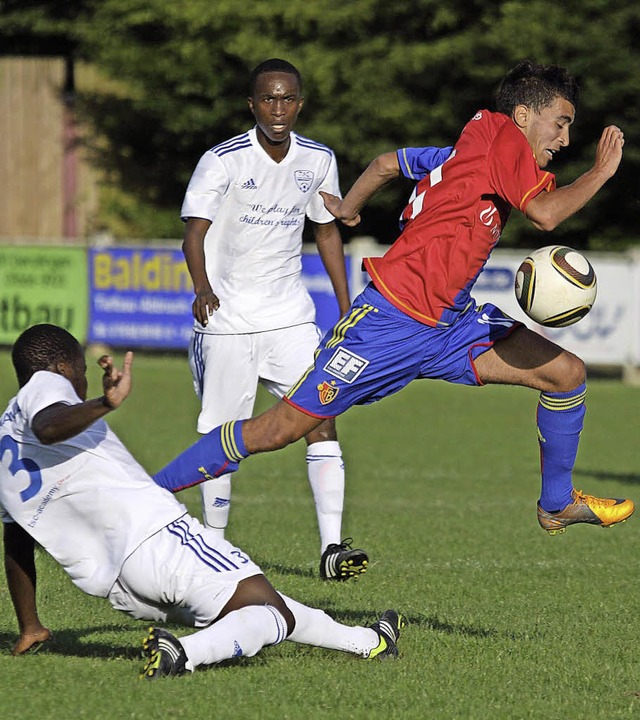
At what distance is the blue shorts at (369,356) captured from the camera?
5.86 meters

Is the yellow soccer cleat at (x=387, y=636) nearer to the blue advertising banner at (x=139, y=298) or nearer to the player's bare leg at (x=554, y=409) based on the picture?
the player's bare leg at (x=554, y=409)

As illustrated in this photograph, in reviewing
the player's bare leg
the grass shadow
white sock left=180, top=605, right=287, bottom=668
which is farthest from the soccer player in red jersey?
the grass shadow

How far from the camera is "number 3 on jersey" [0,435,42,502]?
493 cm

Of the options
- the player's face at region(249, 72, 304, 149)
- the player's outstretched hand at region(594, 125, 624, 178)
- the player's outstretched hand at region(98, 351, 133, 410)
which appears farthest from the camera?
the player's face at region(249, 72, 304, 149)

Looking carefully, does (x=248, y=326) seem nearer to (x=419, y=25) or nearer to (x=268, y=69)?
(x=268, y=69)

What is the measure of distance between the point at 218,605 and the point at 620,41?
20.6 metres

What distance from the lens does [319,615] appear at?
5160 millimetres

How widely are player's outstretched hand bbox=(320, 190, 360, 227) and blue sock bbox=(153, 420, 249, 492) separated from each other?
115cm

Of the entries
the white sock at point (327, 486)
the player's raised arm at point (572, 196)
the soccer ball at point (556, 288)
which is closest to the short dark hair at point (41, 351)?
the player's raised arm at point (572, 196)

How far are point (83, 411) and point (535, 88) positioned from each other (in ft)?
8.00

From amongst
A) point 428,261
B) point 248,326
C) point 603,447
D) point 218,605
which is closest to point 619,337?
point 603,447

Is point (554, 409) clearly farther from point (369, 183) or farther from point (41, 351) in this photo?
point (41, 351)

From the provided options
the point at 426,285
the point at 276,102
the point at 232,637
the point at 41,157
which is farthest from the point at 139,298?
the point at 232,637

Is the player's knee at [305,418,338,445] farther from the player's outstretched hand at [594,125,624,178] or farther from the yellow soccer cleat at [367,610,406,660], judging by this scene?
the player's outstretched hand at [594,125,624,178]
